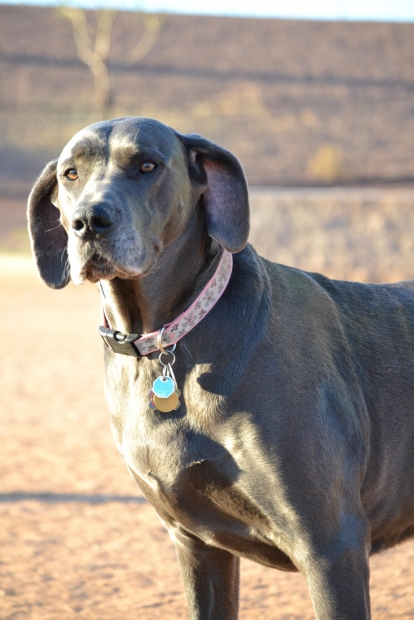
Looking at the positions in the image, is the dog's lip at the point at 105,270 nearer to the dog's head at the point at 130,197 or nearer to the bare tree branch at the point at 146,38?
the dog's head at the point at 130,197

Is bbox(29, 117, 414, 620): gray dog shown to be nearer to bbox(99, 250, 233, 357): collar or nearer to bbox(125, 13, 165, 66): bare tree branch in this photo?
bbox(99, 250, 233, 357): collar

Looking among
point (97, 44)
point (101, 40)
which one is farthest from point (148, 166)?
point (97, 44)

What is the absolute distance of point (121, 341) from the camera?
114 inches

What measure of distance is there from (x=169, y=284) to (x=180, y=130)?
868 inches

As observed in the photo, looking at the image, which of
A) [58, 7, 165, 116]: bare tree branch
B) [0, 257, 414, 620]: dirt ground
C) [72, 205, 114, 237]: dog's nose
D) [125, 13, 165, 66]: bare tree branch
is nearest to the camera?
[72, 205, 114, 237]: dog's nose

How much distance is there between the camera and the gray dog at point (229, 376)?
2.60m

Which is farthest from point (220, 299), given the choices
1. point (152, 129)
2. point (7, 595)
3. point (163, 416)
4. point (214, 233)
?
point (7, 595)

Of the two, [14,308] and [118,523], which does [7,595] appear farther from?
[14,308]

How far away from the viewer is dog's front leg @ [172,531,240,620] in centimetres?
314

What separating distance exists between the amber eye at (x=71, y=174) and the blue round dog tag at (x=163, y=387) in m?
0.80

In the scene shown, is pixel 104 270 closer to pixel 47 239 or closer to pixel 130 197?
pixel 130 197

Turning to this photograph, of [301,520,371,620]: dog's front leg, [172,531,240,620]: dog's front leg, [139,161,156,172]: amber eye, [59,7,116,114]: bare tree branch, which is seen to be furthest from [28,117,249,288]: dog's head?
[59,7,116,114]: bare tree branch

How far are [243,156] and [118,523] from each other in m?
21.3

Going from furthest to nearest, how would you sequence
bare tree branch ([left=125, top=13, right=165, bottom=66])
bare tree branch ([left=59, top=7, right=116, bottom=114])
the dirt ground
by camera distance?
bare tree branch ([left=125, top=13, right=165, bottom=66])
bare tree branch ([left=59, top=7, right=116, bottom=114])
the dirt ground
